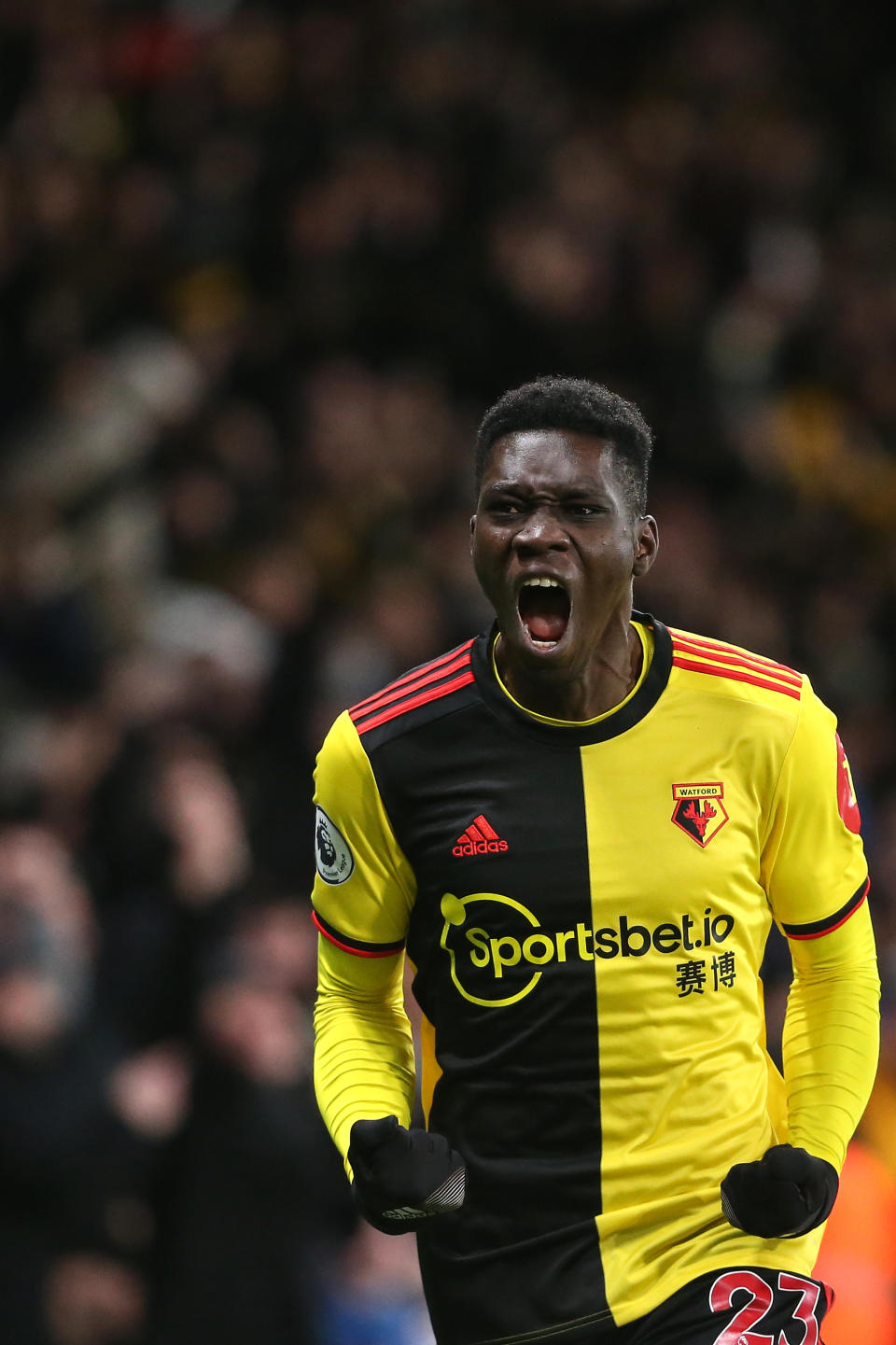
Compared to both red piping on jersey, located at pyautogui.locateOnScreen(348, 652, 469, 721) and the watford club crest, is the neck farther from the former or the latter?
the watford club crest

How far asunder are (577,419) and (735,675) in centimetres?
50

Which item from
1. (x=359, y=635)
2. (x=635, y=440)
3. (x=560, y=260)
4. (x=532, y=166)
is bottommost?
(x=635, y=440)

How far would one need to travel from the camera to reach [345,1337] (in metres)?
5.16

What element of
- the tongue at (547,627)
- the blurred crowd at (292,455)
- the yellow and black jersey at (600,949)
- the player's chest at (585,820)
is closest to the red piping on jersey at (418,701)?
the yellow and black jersey at (600,949)

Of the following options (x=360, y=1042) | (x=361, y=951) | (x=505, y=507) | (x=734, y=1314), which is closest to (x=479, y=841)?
(x=361, y=951)

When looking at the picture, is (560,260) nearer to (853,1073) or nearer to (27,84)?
(27,84)

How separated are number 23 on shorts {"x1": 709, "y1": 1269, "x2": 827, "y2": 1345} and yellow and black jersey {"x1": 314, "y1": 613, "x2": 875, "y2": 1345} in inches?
1.2

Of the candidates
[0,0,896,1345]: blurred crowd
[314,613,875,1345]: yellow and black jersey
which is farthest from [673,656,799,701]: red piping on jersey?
[0,0,896,1345]: blurred crowd

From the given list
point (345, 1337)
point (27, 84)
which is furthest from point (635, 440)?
point (27, 84)

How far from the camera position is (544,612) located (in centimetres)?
293

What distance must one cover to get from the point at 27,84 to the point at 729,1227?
659 centimetres

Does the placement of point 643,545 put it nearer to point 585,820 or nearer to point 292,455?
point 585,820

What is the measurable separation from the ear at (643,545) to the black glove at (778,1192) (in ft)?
3.04

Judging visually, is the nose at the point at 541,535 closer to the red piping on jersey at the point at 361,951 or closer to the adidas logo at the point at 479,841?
the adidas logo at the point at 479,841
